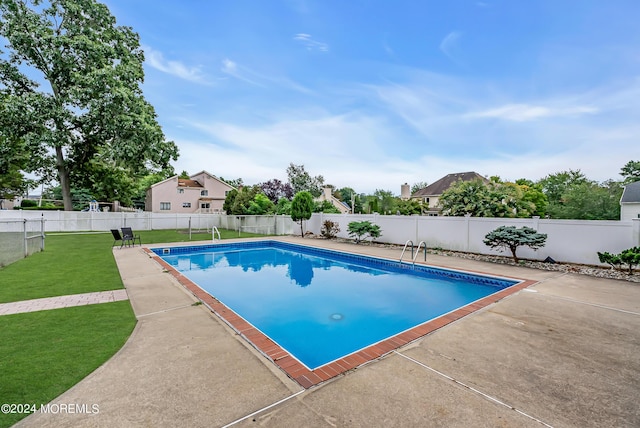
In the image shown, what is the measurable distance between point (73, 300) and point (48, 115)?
19.3 m

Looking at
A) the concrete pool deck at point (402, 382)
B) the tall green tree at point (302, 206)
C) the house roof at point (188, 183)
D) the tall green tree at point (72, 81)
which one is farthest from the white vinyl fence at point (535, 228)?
the house roof at point (188, 183)

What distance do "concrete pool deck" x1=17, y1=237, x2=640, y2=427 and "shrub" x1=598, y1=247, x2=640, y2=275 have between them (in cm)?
392

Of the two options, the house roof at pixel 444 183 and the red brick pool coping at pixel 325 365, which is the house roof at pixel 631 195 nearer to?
the house roof at pixel 444 183

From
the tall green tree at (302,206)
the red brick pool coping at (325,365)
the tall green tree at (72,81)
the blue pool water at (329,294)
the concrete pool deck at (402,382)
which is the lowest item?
the blue pool water at (329,294)

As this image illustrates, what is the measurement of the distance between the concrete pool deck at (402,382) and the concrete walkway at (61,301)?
4.66 feet

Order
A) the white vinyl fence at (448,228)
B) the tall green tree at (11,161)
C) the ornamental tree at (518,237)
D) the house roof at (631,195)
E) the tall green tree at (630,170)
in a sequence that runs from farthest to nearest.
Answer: the tall green tree at (630,170) < the tall green tree at (11,161) < the house roof at (631,195) < the ornamental tree at (518,237) < the white vinyl fence at (448,228)

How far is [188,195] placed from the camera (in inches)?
1430

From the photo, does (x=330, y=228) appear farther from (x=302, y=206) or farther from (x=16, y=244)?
(x=16, y=244)

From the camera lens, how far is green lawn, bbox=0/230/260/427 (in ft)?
8.55

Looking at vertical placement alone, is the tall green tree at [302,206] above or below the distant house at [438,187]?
below

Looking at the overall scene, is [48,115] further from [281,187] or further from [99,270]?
[281,187]

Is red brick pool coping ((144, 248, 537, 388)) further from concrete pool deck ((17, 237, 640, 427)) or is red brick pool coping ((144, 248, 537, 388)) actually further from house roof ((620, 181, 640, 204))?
house roof ((620, 181, 640, 204))

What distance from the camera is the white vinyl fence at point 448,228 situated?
8.38 metres

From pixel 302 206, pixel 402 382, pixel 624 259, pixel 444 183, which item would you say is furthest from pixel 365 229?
pixel 444 183
